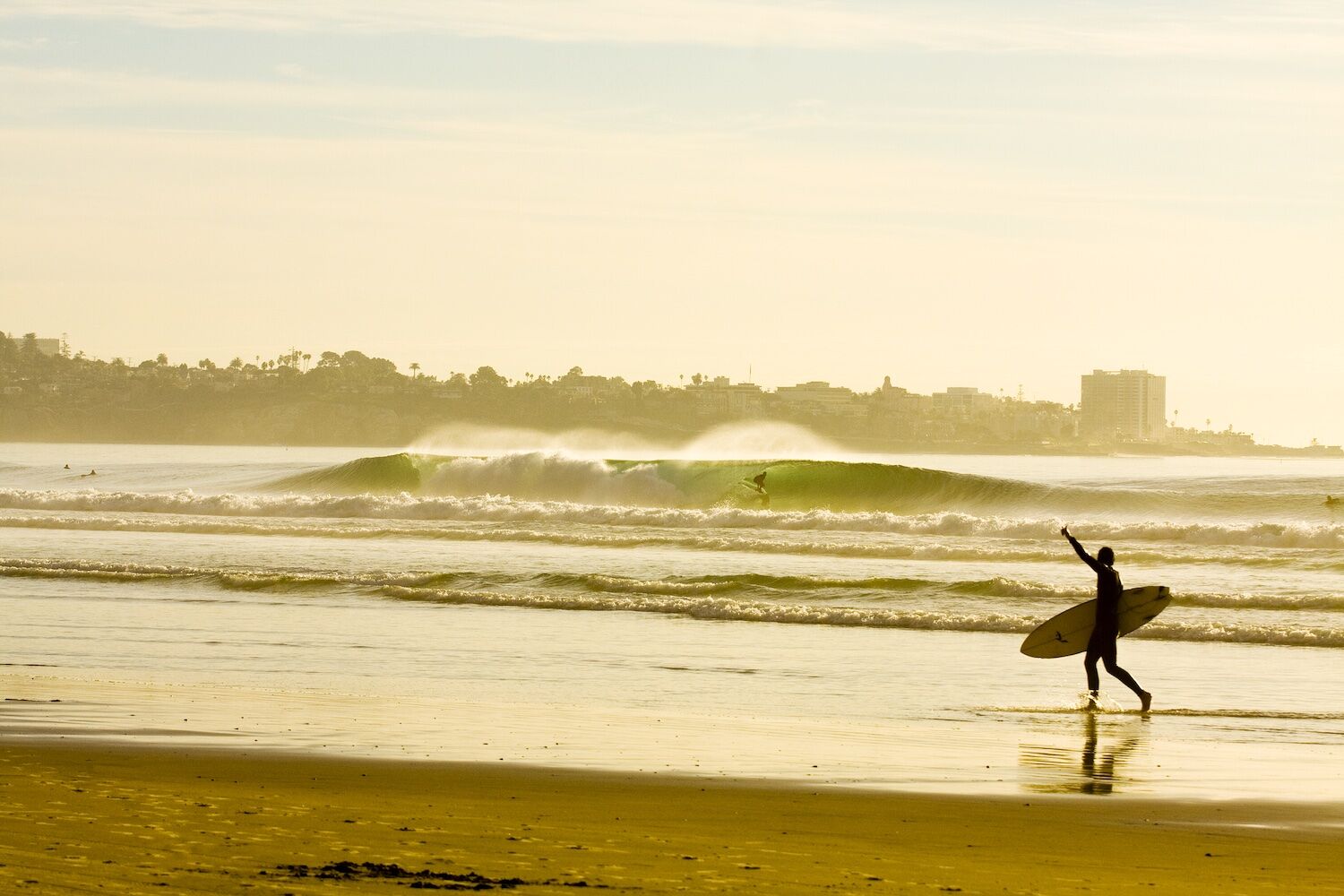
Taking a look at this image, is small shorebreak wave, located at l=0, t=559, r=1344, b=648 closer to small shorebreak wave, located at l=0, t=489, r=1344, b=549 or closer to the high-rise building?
small shorebreak wave, located at l=0, t=489, r=1344, b=549

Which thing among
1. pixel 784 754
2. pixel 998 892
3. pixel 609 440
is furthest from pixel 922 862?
pixel 609 440

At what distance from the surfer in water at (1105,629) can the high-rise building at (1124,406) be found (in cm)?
15945

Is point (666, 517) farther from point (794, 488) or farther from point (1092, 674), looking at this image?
point (1092, 674)

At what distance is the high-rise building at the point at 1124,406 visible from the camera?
168 meters

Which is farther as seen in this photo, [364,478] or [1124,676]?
[364,478]

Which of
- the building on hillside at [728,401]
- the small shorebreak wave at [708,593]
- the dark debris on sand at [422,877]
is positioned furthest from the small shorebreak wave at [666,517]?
the building on hillside at [728,401]

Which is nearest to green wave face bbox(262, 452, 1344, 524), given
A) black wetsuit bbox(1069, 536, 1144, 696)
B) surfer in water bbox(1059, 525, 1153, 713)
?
surfer in water bbox(1059, 525, 1153, 713)

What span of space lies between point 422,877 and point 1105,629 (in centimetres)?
834

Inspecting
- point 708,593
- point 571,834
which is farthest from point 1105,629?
point 708,593

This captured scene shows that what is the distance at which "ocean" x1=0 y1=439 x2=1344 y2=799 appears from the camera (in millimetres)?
9753

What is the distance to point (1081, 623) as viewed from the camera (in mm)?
14211

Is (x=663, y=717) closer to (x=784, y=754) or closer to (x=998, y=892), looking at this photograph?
(x=784, y=754)

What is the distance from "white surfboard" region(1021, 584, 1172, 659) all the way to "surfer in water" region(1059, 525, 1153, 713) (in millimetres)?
968

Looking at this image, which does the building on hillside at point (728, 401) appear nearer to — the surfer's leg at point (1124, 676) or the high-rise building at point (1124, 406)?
the high-rise building at point (1124, 406)
